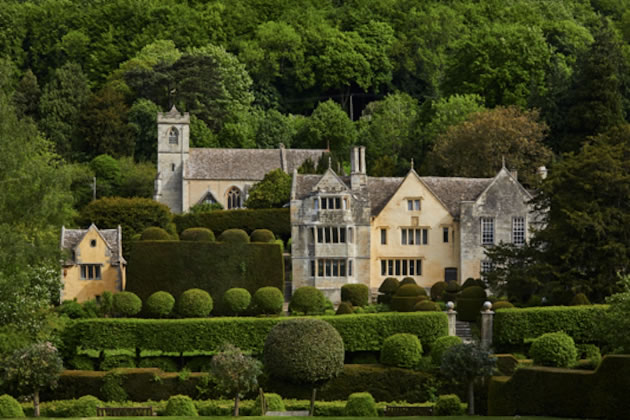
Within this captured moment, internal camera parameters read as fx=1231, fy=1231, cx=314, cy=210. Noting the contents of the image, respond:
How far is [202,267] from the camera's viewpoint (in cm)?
6988

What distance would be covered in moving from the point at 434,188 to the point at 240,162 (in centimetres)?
2311

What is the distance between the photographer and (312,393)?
51344 mm

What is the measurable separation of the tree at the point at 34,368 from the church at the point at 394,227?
26580 mm

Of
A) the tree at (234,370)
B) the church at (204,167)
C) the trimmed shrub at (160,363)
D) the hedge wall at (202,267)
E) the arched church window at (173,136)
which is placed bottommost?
the trimmed shrub at (160,363)

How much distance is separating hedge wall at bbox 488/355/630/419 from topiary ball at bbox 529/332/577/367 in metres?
11.0

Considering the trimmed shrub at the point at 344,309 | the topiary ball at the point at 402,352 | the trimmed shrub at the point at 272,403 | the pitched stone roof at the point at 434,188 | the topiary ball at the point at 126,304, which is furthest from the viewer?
the pitched stone roof at the point at 434,188

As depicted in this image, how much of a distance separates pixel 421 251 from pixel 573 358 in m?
24.6

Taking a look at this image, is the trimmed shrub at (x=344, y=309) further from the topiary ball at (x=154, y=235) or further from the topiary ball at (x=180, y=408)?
the topiary ball at (x=180, y=408)

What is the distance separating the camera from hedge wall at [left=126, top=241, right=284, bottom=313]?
226 feet

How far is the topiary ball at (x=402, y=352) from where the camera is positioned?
5606 cm

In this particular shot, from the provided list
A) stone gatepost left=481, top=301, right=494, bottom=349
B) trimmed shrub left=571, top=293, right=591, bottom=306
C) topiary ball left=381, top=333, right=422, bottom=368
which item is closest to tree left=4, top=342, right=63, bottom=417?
topiary ball left=381, top=333, right=422, bottom=368

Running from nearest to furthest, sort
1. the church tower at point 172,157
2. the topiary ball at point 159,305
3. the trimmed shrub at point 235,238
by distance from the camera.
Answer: the topiary ball at point 159,305 < the trimmed shrub at point 235,238 < the church tower at point 172,157

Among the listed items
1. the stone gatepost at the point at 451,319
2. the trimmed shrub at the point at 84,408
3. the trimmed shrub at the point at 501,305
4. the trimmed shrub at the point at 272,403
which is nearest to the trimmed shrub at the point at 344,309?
the stone gatepost at the point at 451,319

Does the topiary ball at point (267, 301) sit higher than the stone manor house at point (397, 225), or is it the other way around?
the stone manor house at point (397, 225)
